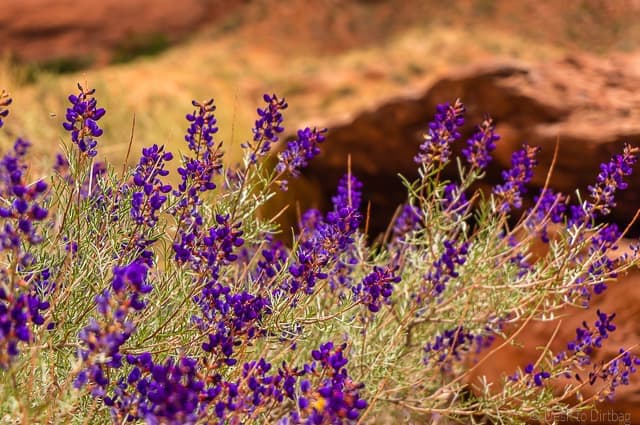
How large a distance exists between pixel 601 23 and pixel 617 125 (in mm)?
12037

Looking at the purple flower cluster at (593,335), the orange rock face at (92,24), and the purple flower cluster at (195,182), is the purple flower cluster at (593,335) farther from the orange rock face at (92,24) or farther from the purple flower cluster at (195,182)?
the orange rock face at (92,24)

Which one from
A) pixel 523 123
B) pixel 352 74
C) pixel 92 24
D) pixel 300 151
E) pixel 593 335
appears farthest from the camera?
pixel 92 24

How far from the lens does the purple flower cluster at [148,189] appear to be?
175 cm

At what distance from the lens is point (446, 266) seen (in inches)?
86.9

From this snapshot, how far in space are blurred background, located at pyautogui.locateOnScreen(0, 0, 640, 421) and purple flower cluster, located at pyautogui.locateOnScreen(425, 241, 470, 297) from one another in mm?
719

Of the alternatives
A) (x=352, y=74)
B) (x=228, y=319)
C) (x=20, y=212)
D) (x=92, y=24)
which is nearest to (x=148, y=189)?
(x=228, y=319)

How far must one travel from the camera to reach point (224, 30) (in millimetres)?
17250

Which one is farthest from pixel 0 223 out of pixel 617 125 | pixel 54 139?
pixel 54 139

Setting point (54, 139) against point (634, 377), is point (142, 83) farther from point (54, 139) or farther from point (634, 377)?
point (634, 377)

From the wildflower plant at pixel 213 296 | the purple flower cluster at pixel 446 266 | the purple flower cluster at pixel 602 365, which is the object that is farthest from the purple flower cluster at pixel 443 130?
the purple flower cluster at pixel 602 365

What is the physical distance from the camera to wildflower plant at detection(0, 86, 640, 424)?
132 cm

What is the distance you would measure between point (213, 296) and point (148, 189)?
31cm

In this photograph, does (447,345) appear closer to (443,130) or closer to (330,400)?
(443,130)

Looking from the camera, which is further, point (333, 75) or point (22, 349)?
point (333, 75)
